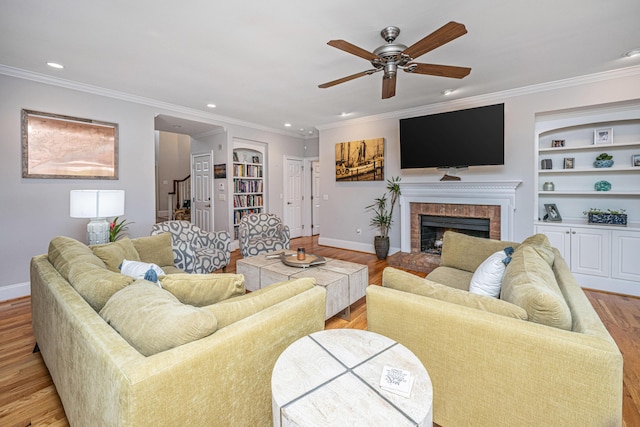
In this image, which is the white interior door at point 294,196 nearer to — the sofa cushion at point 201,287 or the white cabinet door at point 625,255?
the sofa cushion at point 201,287

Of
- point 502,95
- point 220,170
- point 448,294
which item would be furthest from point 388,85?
point 220,170

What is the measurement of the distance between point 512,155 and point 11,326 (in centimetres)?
601

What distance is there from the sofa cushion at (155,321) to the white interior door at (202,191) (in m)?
4.96

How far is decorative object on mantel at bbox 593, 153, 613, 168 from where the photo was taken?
3.56 meters

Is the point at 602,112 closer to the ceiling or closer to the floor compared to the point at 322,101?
closer to the floor

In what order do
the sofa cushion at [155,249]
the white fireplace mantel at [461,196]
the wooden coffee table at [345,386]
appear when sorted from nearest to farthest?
1. the wooden coffee table at [345,386]
2. the sofa cushion at [155,249]
3. the white fireplace mantel at [461,196]

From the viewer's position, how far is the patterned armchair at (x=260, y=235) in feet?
13.5

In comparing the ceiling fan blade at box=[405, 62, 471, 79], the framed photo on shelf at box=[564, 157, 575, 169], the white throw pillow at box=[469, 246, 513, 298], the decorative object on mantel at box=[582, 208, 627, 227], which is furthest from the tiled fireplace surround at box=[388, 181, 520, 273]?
the white throw pillow at box=[469, 246, 513, 298]

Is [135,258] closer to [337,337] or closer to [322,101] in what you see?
[337,337]

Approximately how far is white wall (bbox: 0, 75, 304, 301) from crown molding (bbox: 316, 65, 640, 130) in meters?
3.51

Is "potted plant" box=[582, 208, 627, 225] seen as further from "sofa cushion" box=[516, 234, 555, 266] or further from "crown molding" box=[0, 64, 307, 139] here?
"crown molding" box=[0, 64, 307, 139]

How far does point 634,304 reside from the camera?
3049 mm

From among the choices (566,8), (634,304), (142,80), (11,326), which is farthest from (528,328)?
(142,80)

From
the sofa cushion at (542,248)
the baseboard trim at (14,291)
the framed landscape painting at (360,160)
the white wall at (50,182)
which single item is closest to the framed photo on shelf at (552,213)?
the sofa cushion at (542,248)
